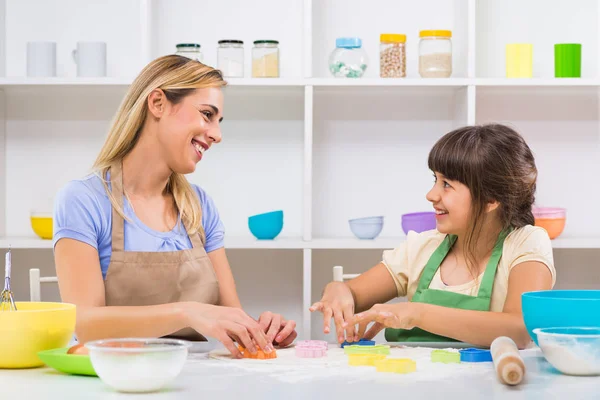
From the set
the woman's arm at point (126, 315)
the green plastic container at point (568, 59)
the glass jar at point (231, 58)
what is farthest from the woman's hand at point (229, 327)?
the green plastic container at point (568, 59)

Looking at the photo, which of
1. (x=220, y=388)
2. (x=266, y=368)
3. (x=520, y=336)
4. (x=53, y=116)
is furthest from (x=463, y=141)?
(x=53, y=116)

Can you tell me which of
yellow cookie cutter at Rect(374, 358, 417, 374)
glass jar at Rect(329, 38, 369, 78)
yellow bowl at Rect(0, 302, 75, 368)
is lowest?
yellow cookie cutter at Rect(374, 358, 417, 374)

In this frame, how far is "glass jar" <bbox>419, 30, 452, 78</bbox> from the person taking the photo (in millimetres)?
2965

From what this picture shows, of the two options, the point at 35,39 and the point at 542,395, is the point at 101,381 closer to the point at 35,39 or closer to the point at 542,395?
the point at 542,395

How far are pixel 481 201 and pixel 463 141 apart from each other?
0.14 meters

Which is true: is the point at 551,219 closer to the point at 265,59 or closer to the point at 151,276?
the point at 265,59

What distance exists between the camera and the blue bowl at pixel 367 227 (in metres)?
2.99

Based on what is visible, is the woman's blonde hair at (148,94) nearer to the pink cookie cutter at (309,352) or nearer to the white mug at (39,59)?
the pink cookie cutter at (309,352)

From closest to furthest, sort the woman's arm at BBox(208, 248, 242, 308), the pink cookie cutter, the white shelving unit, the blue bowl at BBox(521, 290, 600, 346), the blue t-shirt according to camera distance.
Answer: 1. the blue bowl at BBox(521, 290, 600, 346)
2. the pink cookie cutter
3. the blue t-shirt
4. the woman's arm at BBox(208, 248, 242, 308)
5. the white shelving unit

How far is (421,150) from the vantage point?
129 inches

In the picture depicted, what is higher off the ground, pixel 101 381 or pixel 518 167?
pixel 518 167

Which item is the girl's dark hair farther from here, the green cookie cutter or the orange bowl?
the orange bowl

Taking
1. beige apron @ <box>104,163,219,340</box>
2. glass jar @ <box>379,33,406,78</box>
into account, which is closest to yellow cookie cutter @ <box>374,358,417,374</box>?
beige apron @ <box>104,163,219,340</box>

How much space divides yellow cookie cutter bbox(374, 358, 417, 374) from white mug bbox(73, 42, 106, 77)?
6.47 ft
